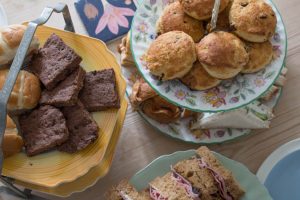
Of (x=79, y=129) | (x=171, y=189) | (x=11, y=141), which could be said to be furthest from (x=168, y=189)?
(x=11, y=141)

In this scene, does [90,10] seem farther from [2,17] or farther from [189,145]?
[189,145]

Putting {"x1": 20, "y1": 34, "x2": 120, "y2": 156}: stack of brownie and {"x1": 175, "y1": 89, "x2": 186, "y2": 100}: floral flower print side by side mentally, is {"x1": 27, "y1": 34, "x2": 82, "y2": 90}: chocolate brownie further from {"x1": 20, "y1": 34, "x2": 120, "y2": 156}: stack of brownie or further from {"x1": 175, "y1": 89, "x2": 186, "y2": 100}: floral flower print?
{"x1": 175, "y1": 89, "x2": 186, "y2": 100}: floral flower print

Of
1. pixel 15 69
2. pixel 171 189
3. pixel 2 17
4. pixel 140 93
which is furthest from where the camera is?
pixel 2 17

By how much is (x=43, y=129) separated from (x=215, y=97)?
330 millimetres

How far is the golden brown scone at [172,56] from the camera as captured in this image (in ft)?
2.40

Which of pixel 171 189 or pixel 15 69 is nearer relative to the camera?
pixel 15 69

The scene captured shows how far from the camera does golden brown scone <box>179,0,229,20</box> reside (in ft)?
2.47

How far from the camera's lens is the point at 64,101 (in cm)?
75

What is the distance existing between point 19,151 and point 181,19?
0.40m

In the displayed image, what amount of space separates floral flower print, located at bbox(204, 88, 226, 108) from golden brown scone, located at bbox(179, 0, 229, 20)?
0.48ft

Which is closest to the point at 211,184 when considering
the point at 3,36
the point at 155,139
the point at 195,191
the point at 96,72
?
the point at 195,191

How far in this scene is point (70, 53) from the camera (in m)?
0.78

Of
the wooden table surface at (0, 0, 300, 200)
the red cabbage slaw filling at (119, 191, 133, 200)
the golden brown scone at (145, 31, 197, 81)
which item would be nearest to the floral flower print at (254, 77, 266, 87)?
the golden brown scone at (145, 31, 197, 81)

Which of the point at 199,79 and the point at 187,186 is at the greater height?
the point at 199,79
